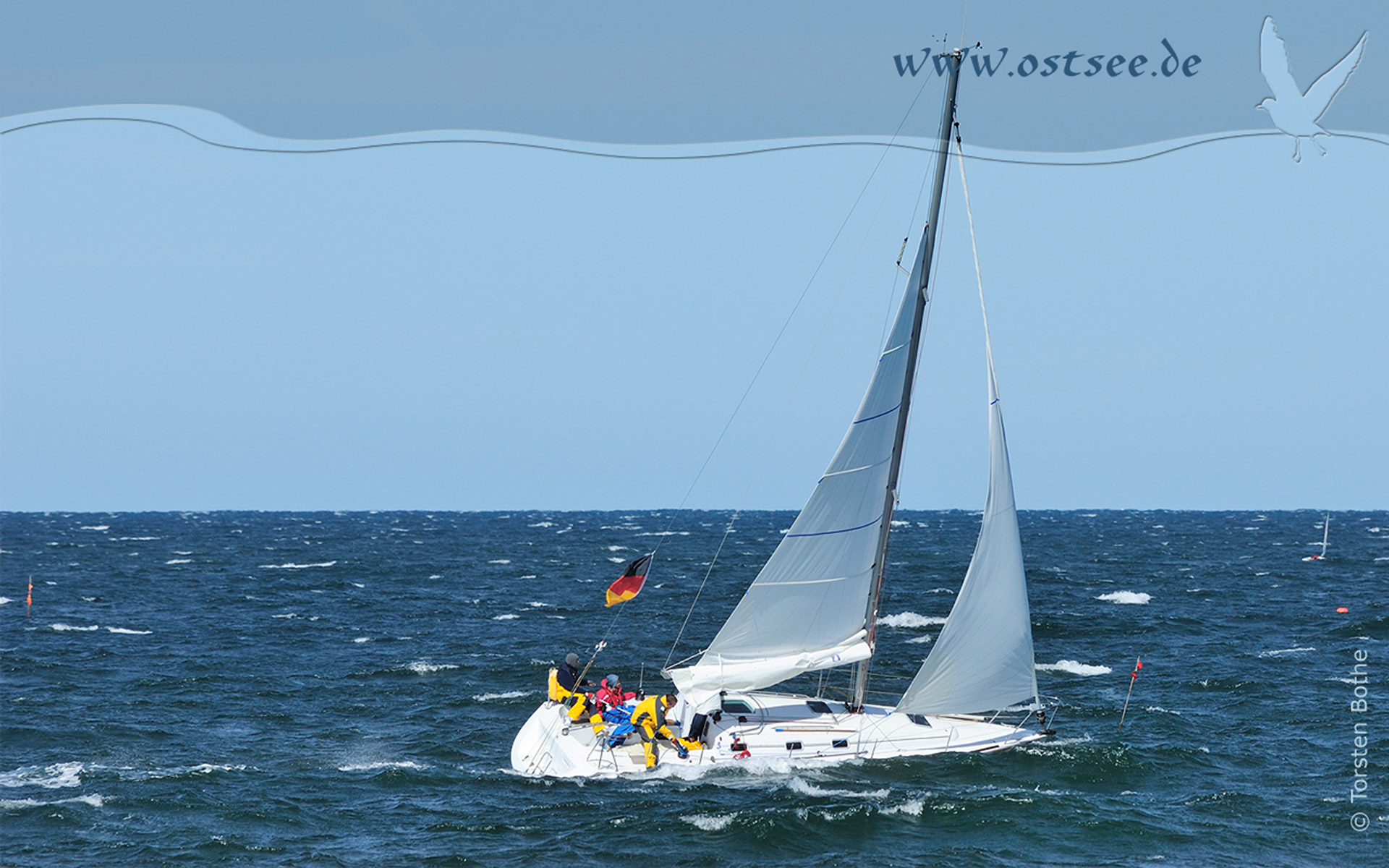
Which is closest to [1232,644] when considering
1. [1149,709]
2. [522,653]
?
[1149,709]

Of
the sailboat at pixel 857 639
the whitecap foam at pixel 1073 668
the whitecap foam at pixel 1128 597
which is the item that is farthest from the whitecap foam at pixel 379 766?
the whitecap foam at pixel 1128 597

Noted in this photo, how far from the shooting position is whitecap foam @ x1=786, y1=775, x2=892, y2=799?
2706 centimetres

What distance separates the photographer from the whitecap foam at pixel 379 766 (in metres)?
30.4

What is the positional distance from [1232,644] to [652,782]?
30.6 meters

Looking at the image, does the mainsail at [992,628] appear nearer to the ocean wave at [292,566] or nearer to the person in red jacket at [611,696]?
the person in red jacket at [611,696]

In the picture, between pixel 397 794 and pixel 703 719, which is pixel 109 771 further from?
pixel 703 719

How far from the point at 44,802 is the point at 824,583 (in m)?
18.1

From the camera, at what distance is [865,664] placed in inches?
1163

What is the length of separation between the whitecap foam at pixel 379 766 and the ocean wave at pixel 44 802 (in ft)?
17.7

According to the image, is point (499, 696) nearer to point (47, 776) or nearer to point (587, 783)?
point (587, 783)

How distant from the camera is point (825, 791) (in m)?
27.2

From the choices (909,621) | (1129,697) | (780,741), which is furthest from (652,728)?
(909,621)

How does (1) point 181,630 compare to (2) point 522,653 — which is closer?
(2) point 522,653

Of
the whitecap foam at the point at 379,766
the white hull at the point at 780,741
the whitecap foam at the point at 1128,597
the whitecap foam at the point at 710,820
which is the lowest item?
the whitecap foam at the point at 379,766
